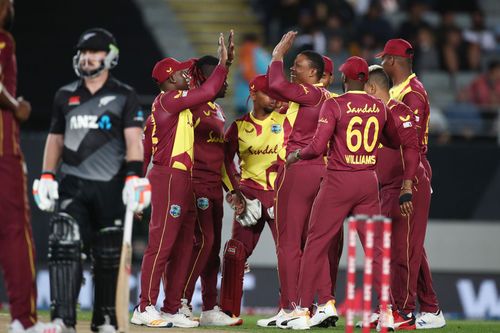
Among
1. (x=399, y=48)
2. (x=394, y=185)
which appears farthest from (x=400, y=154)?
(x=399, y=48)

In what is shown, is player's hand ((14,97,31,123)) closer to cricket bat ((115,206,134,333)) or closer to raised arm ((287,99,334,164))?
cricket bat ((115,206,134,333))

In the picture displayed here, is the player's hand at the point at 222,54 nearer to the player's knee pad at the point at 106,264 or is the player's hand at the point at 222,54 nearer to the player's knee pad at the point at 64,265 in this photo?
the player's knee pad at the point at 106,264

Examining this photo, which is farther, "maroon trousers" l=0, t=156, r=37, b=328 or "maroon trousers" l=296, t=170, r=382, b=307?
"maroon trousers" l=296, t=170, r=382, b=307

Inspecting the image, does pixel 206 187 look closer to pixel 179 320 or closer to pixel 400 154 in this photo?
pixel 179 320

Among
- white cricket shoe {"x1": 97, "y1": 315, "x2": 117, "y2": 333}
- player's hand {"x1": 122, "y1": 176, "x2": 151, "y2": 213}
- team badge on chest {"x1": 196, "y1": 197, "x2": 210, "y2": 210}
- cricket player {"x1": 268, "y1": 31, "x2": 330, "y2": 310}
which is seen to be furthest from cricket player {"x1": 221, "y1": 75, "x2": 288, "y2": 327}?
player's hand {"x1": 122, "y1": 176, "x2": 151, "y2": 213}

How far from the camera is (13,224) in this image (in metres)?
8.31

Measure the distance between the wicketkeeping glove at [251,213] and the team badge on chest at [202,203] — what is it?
0.98 ft

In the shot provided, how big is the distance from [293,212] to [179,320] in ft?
4.31

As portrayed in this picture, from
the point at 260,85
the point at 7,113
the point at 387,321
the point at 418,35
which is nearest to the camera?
the point at 7,113

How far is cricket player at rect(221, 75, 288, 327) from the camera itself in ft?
37.0

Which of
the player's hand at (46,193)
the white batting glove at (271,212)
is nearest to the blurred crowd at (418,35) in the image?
the white batting glove at (271,212)

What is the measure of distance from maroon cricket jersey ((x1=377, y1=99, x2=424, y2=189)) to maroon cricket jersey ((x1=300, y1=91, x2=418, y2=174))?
0.31 m

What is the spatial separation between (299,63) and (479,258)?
257 inches

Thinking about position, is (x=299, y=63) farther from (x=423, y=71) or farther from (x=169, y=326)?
(x=423, y=71)
